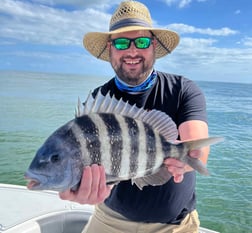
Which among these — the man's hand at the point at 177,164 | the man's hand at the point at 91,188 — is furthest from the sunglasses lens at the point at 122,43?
the man's hand at the point at 91,188

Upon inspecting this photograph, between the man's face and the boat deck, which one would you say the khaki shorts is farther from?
the man's face

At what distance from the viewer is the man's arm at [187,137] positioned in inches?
65.2

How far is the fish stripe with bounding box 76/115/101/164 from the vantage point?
1.43 metres

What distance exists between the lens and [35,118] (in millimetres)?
16312

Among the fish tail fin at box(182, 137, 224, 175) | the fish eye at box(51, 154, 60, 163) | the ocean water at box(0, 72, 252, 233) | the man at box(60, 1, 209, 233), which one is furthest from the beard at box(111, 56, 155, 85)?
the ocean water at box(0, 72, 252, 233)

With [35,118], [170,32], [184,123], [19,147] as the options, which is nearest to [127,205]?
[184,123]

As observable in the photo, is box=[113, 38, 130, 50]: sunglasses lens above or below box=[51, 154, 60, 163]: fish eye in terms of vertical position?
above

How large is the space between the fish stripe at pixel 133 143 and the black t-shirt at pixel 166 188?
0.59m

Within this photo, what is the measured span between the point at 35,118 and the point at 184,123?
15.0 meters

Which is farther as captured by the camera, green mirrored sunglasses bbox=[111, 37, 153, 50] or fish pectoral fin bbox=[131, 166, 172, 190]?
green mirrored sunglasses bbox=[111, 37, 153, 50]

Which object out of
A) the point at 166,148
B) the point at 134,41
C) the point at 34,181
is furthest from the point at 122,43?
the point at 34,181

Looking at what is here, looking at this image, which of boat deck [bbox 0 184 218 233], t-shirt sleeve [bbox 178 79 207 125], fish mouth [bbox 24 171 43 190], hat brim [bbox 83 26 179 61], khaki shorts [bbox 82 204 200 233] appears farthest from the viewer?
boat deck [bbox 0 184 218 233]

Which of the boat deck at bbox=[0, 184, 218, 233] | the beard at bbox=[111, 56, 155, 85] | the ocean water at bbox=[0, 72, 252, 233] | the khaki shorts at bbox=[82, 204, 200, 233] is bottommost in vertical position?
the ocean water at bbox=[0, 72, 252, 233]

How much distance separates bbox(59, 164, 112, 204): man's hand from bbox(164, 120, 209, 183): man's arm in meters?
0.33
